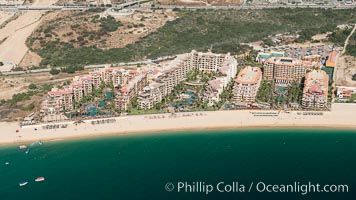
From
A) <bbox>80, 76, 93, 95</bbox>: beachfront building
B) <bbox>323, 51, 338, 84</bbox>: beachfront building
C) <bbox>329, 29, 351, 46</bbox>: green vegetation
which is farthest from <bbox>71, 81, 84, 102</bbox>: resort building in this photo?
<bbox>329, 29, 351, 46</bbox>: green vegetation

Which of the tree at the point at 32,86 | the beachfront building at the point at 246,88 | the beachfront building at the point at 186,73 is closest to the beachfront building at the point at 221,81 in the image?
the beachfront building at the point at 186,73

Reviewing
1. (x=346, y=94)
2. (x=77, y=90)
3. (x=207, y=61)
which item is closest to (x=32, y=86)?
(x=77, y=90)

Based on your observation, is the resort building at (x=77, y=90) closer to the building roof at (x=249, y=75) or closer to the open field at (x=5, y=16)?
Answer: the building roof at (x=249, y=75)

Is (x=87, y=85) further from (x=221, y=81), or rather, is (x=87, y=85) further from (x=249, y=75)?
(x=249, y=75)

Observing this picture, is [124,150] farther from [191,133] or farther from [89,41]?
[89,41]

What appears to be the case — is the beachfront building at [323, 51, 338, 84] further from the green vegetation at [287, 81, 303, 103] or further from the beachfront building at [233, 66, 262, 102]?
the beachfront building at [233, 66, 262, 102]
